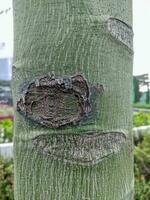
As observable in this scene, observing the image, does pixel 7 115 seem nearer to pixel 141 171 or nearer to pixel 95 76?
pixel 141 171

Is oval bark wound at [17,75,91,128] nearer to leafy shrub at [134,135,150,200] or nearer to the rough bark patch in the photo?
the rough bark patch

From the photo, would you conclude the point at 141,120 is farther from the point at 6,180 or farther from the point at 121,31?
the point at 121,31

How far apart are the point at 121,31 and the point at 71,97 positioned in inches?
5.0

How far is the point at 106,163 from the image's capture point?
609 mm

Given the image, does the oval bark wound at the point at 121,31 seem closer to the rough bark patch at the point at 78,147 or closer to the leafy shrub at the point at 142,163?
the rough bark patch at the point at 78,147

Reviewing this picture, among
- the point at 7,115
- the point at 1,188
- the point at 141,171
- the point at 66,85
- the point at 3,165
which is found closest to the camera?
the point at 66,85

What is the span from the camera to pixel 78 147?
60cm

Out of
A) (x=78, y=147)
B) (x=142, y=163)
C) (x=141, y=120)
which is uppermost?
(x=78, y=147)

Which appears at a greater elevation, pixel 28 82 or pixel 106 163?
pixel 28 82

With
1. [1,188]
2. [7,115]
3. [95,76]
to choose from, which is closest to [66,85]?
[95,76]

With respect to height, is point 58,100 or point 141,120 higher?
point 58,100

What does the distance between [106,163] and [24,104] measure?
15 centimetres

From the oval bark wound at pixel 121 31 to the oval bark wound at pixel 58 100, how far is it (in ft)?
0.29

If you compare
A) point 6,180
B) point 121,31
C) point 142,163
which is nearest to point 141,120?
point 142,163
